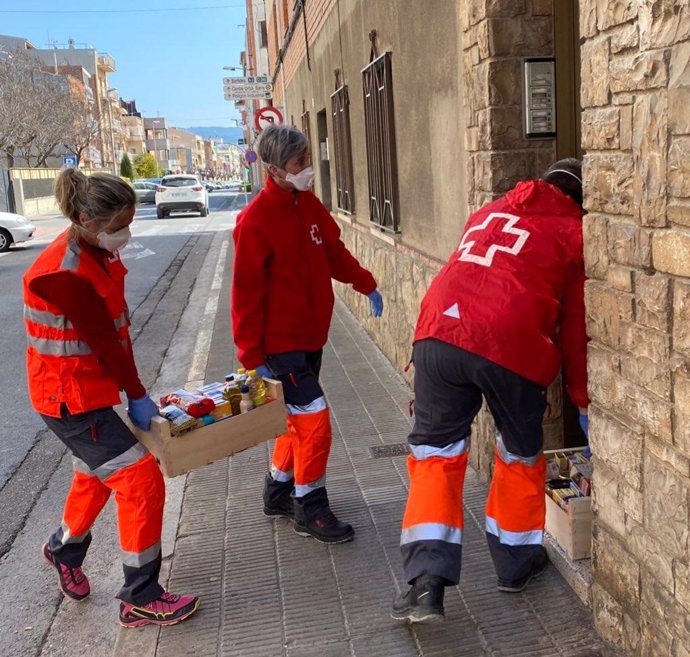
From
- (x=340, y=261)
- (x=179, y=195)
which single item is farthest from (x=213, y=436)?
(x=179, y=195)

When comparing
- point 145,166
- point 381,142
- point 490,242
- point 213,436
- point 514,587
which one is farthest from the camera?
point 145,166

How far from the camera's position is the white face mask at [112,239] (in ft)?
10.2

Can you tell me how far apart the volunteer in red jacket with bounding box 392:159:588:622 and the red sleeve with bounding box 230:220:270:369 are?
0.94 metres

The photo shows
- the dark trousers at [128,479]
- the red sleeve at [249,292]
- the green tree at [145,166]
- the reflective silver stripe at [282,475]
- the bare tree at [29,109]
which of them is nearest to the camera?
the dark trousers at [128,479]

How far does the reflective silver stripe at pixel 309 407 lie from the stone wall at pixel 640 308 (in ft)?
4.66

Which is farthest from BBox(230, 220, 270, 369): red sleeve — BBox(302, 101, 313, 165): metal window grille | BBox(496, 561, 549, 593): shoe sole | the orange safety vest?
BBox(302, 101, 313, 165): metal window grille

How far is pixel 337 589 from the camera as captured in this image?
3.45m

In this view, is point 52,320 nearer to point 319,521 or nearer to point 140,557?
point 140,557

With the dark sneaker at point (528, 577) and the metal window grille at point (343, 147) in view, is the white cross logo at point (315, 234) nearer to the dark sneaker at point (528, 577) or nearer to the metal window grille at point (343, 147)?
the dark sneaker at point (528, 577)

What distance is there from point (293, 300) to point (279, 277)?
13 cm

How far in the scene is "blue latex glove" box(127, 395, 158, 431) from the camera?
3256 millimetres

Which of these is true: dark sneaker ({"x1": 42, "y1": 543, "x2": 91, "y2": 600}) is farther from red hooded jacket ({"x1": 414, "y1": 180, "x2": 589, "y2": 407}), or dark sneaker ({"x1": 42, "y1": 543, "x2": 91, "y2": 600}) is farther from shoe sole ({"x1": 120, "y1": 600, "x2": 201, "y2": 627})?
red hooded jacket ({"x1": 414, "y1": 180, "x2": 589, "y2": 407})

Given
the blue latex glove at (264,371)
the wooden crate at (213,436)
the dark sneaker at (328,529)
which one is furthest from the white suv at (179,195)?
the wooden crate at (213,436)

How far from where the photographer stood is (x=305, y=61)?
13117 mm
